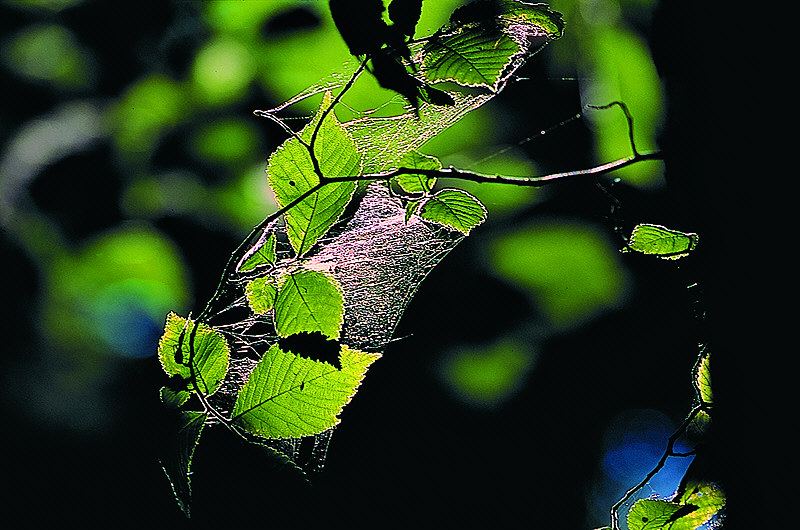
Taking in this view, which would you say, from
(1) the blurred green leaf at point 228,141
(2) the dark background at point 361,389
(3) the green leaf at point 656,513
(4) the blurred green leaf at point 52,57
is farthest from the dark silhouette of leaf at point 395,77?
(4) the blurred green leaf at point 52,57

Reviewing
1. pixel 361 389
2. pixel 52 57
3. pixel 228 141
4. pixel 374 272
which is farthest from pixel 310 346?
pixel 52 57

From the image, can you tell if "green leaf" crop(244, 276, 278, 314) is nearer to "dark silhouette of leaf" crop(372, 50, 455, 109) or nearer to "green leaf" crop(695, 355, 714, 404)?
"dark silhouette of leaf" crop(372, 50, 455, 109)

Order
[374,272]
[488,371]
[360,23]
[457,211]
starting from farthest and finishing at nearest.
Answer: [488,371] → [374,272] → [457,211] → [360,23]

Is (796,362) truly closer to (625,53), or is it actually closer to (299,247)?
(299,247)

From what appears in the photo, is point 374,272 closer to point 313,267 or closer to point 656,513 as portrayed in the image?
point 313,267

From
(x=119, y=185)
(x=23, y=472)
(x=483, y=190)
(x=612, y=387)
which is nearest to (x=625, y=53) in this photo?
(x=483, y=190)

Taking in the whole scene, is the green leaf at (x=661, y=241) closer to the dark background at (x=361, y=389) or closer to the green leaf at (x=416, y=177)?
the green leaf at (x=416, y=177)
